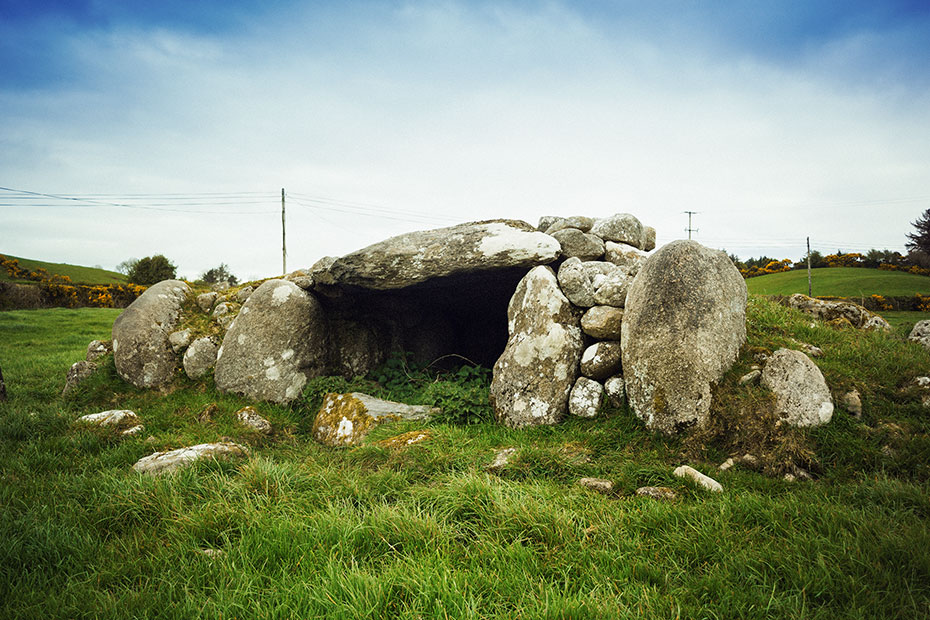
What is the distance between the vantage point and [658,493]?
412 cm

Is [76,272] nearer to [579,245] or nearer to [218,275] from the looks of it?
[218,275]

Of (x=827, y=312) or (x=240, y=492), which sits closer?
(x=240, y=492)

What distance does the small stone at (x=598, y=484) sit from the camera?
4.30m

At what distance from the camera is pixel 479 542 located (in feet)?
10.7

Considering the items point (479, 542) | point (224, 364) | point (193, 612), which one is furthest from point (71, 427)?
point (479, 542)

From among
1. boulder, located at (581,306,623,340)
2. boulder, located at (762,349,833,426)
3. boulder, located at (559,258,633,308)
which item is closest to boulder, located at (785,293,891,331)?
→ boulder, located at (762,349,833,426)

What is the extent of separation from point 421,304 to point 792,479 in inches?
306

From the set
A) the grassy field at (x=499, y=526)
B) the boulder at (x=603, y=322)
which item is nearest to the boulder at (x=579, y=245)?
the boulder at (x=603, y=322)

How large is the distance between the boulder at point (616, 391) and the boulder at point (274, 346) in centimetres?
537

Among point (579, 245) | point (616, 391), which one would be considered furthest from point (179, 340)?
point (616, 391)

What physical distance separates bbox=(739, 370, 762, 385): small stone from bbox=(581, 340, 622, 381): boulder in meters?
1.44

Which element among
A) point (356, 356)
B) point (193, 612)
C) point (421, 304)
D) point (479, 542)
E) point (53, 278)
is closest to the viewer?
point (193, 612)

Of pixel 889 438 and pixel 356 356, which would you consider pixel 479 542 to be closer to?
pixel 889 438

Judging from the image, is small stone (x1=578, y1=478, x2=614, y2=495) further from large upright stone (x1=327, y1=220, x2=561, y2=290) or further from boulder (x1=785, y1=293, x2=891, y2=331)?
boulder (x1=785, y1=293, x2=891, y2=331)
